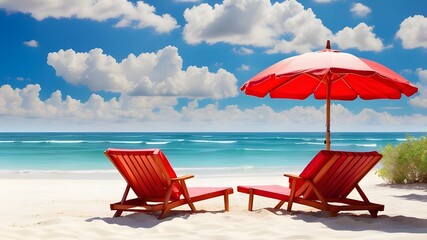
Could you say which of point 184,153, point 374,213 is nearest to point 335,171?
point 374,213

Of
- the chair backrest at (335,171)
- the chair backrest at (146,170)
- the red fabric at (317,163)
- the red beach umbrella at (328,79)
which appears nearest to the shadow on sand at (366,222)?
the chair backrest at (335,171)

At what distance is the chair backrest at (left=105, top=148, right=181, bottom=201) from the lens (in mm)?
5980

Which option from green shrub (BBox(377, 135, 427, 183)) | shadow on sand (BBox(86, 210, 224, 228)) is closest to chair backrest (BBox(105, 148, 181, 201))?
shadow on sand (BBox(86, 210, 224, 228))

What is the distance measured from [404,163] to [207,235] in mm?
6469

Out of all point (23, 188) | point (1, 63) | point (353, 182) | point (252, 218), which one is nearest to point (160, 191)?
point (252, 218)

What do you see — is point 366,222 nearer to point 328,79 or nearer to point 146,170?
point 328,79

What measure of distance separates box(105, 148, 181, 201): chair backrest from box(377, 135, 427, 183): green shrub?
562 centimetres

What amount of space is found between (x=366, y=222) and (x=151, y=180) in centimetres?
235

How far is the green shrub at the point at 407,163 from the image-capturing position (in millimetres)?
10438

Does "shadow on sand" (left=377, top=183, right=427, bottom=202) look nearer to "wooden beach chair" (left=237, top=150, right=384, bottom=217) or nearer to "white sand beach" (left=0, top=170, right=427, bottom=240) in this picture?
"white sand beach" (left=0, top=170, right=427, bottom=240)

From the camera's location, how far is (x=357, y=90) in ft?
26.3

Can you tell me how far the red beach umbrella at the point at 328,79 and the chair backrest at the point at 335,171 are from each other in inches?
32.3

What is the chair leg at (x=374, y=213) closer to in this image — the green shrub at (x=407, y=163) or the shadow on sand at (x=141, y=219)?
the shadow on sand at (x=141, y=219)

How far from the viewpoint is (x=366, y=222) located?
5.93 m
